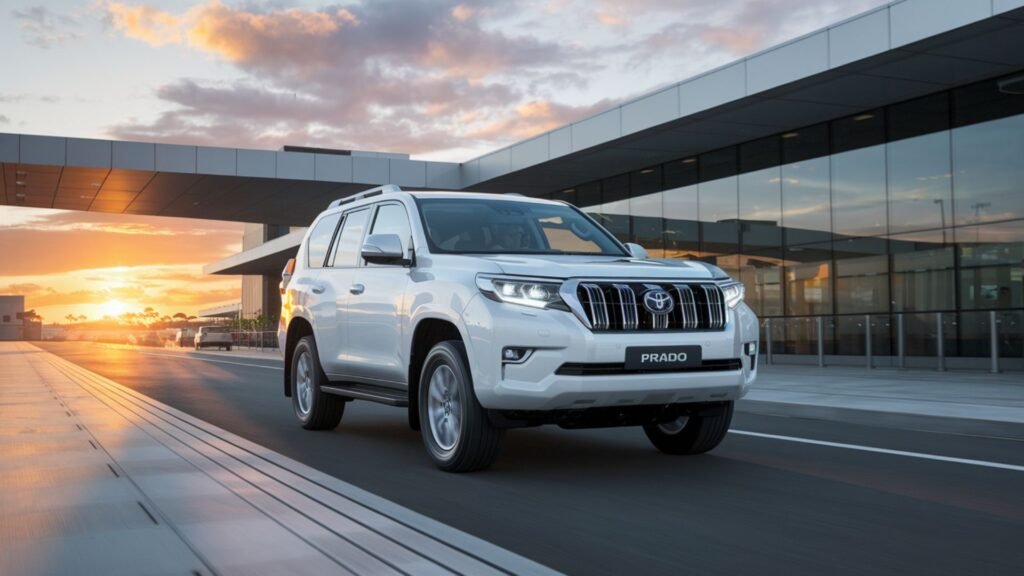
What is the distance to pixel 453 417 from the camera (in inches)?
287

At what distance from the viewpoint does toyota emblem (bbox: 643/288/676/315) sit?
689 cm

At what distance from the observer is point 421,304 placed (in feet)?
25.1

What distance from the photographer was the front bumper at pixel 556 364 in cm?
661

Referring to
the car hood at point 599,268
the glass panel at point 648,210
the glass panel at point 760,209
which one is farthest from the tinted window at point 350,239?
the glass panel at point 648,210

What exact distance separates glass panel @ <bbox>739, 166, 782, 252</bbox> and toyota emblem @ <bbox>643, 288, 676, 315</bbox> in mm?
19872

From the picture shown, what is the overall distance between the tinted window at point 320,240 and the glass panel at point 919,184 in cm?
1551

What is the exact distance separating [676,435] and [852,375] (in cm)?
1265

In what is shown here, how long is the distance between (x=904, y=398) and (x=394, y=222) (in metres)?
8.09

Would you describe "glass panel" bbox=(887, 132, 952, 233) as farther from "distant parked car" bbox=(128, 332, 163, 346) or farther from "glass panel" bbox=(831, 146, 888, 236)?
"distant parked car" bbox=(128, 332, 163, 346)

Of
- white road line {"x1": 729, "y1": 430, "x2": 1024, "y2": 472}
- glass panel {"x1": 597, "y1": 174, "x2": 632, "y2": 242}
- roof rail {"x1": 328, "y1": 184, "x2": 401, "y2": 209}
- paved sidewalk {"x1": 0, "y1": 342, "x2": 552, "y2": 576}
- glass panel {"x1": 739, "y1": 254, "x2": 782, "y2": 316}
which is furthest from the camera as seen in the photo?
glass panel {"x1": 597, "y1": 174, "x2": 632, "y2": 242}

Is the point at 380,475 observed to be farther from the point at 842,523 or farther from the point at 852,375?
the point at 852,375

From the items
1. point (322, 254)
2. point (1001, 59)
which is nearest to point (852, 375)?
point (1001, 59)

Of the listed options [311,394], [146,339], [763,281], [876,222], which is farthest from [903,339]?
[146,339]

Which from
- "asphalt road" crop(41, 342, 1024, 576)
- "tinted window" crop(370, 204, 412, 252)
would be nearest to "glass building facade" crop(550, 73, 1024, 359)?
"asphalt road" crop(41, 342, 1024, 576)
